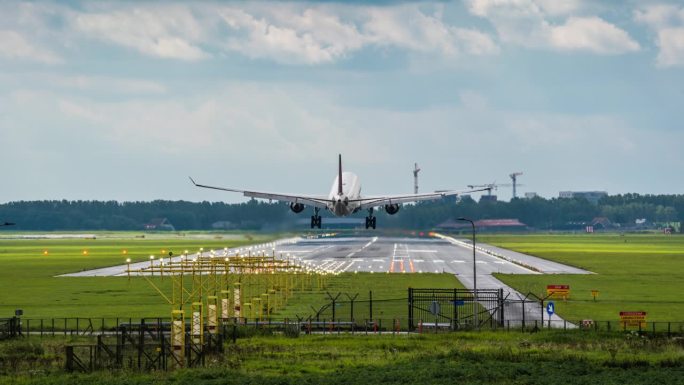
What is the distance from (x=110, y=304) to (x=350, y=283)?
105ft

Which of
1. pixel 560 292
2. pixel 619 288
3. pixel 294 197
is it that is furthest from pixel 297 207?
pixel 619 288

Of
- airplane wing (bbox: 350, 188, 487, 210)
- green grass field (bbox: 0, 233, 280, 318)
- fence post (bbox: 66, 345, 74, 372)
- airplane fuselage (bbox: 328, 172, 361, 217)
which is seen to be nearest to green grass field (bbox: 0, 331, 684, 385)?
fence post (bbox: 66, 345, 74, 372)

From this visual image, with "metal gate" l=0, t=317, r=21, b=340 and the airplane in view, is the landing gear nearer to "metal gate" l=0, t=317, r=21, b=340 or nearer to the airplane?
the airplane

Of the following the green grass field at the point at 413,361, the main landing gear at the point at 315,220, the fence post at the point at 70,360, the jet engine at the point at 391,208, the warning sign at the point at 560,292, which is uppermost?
the jet engine at the point at 391,208

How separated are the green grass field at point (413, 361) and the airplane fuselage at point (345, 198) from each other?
4851cm

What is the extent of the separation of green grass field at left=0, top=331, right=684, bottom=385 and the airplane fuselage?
159 feet

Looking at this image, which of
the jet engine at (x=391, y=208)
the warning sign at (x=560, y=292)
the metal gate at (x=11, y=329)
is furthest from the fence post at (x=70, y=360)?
the jet engine at (x=391, y=208)

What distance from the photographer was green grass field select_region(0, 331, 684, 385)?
6066 centimetres

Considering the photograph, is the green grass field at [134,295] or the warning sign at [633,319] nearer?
the warning sign at [633,319]

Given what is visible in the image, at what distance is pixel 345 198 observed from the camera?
128375 millimetres

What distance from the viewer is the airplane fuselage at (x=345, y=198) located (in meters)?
128

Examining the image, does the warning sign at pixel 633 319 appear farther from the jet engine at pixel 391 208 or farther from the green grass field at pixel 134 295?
the jet engine at pixel 391 208

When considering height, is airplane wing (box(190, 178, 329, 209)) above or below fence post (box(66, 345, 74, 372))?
above

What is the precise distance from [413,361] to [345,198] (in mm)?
61797
